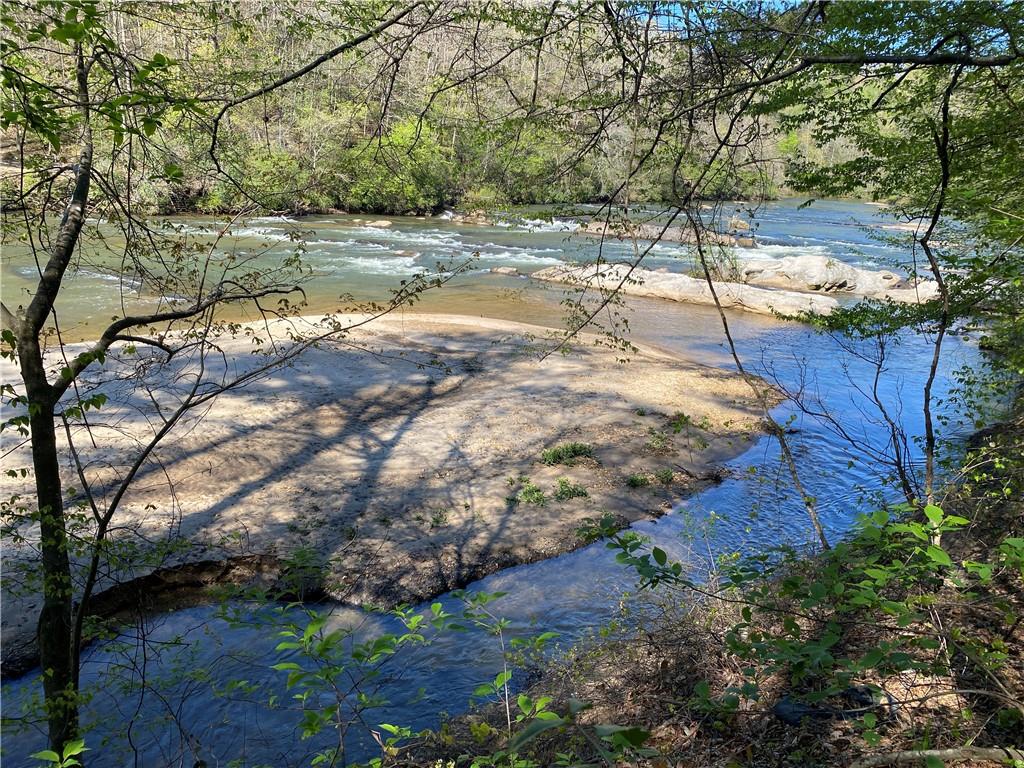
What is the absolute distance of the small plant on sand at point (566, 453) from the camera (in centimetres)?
862

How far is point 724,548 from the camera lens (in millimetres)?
6605

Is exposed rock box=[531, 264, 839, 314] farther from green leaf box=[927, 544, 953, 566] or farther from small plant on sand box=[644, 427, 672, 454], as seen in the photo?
green leaf box=[927, 544, 953, 566]

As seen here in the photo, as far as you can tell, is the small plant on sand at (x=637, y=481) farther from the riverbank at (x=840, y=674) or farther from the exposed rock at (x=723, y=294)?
the exposed rock at (x=723, y=294)

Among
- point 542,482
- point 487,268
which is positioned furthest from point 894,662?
point 487,268

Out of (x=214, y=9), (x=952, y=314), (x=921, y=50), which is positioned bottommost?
(x=952, y=314)

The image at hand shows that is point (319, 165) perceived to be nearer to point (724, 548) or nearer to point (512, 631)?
point (512, 631)

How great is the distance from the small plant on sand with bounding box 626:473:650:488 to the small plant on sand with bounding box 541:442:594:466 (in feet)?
2.51

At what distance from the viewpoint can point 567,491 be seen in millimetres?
7734

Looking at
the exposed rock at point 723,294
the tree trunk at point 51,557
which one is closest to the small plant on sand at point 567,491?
the tree trunk at point 51,557

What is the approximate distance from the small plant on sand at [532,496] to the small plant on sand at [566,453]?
0.78 metres

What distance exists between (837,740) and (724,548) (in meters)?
3.70

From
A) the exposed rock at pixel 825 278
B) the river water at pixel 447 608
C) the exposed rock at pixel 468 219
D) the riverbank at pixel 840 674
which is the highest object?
the exposed rock at pixel 468 219

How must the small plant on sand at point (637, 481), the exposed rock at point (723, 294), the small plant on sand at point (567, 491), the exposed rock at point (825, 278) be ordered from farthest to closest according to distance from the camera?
1. the exposed rock at point (825, 278)
2. the exposed rock at point (723, 294)
3. the small plant on sand at point (637, 481)
4. the small plant on sand at point (567, 491)

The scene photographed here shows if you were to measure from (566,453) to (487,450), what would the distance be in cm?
107
